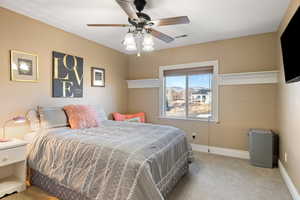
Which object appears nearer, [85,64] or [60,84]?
[60,84]

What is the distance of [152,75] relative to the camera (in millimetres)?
4453

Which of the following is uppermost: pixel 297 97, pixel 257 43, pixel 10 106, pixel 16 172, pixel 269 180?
pixel 257 43

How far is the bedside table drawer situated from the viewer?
1.98m

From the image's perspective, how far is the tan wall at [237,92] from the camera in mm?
3170

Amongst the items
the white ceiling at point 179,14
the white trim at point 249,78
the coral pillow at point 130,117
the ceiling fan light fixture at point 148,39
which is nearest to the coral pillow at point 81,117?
the coral pillow at point 130,117

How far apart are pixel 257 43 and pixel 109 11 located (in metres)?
2.93

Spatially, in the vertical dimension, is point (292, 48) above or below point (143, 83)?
above

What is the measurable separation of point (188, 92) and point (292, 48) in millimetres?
2481

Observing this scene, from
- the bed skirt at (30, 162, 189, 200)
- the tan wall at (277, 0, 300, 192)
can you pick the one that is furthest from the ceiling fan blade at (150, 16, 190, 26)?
the bed skirt at (30, 162, 189, 200)

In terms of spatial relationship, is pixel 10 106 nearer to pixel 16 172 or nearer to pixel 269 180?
pixel 16 172

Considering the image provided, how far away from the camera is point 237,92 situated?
135 inches

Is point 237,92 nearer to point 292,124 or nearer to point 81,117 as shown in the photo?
point 292,124

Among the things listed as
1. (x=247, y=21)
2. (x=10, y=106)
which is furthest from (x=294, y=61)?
(x=10, y=106)

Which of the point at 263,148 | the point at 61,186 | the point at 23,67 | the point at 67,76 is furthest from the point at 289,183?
the point at 23,67
